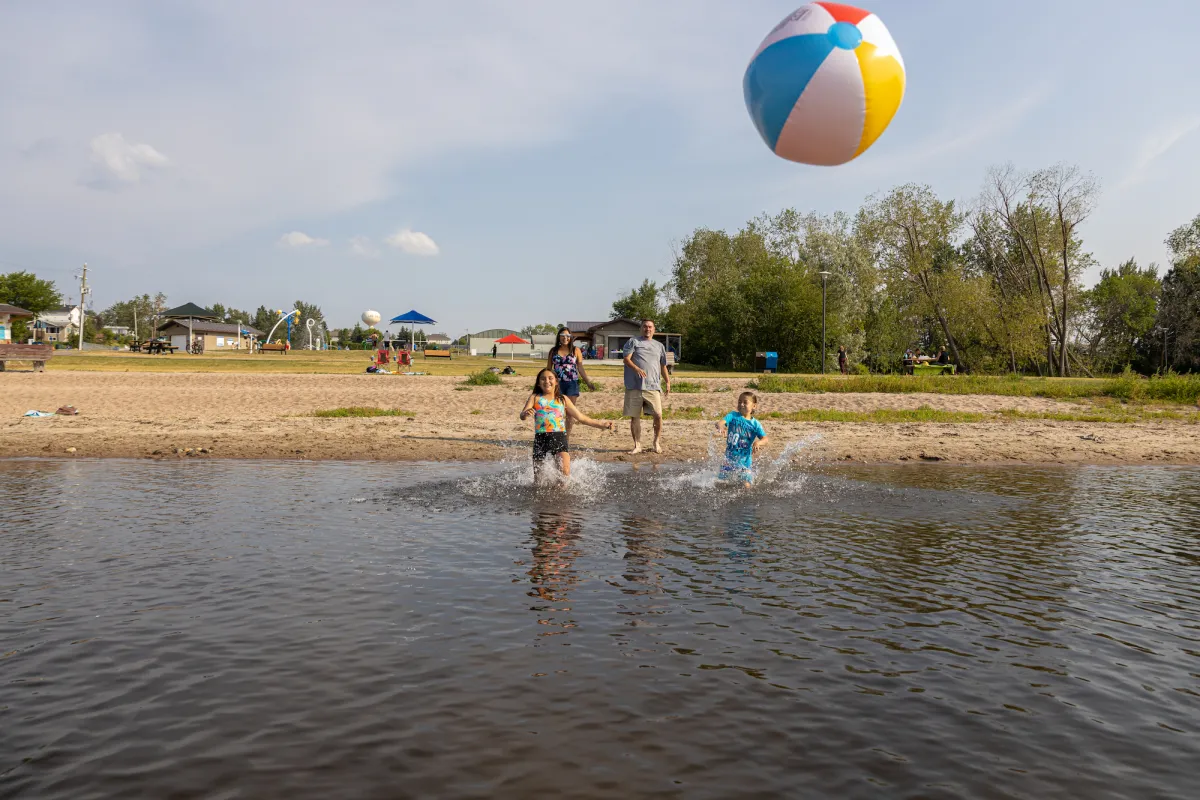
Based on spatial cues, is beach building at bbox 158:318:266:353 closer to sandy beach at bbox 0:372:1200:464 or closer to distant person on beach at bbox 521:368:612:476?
sandy beach at bbox 0:372:1200:464

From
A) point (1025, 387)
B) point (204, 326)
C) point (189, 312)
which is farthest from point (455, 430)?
point (189, 312)

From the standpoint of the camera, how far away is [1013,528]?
8969mm

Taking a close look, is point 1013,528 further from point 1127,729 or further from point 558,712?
point 558,712

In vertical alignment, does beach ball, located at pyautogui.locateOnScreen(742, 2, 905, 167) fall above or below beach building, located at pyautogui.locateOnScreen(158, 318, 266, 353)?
above

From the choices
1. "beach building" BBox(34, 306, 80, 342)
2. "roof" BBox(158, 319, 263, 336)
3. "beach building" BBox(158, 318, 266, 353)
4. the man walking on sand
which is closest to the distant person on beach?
the man walking on sand

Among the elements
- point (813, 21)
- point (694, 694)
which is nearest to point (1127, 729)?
point (694, 694)

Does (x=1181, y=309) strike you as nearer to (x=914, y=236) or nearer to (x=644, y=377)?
(x=914, y=236)

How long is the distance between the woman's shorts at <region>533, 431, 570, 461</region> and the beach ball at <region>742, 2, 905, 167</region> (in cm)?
484

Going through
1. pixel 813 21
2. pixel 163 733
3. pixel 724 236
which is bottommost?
pixel 163 733

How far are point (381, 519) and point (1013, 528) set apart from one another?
274 inches

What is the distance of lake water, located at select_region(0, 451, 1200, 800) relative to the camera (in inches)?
144

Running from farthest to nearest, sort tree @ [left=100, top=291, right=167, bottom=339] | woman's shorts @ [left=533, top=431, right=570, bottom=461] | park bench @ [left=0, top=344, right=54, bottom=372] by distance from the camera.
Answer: tree @ [left=100, top=291, right=167, bottom=339]
park bench @ [left=0, top=344, right=54, bottom=372]
woman's shorts @ [left=533, top=431, right=570, bottom=461]

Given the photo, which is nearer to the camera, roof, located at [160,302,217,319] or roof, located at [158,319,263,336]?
roof, located at [158,319,263,336]

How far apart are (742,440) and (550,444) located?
8.52 feet
